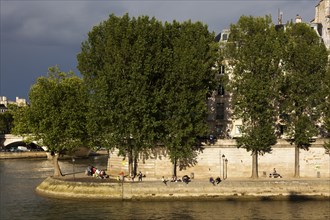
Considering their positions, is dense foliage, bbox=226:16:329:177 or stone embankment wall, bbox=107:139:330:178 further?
stone embankment wall, bbox=107:139:330:178

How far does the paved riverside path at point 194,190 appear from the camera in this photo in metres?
59.3

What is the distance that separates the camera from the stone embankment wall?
67250 mm

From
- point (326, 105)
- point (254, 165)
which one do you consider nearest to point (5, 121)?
point (254, 165)

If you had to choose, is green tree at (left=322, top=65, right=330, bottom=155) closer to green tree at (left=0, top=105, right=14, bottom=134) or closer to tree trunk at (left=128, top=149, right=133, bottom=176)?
tree trunk at (left=128, top=149, right=133, bottom=176)

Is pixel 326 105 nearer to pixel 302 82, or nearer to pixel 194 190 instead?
pixel 302 82

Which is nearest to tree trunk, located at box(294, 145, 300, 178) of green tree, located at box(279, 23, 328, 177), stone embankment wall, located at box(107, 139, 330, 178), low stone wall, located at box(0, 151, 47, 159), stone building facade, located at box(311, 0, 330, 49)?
stone embankment wall, located at box(107, 139, 330, 178)

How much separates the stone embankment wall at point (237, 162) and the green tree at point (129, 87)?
3663 mm

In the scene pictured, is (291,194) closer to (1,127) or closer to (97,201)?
(97,201)

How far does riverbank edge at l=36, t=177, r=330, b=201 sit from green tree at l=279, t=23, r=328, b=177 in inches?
280

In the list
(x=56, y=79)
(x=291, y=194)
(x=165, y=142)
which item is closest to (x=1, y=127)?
(x=56, y=79)

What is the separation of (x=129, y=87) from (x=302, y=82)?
2088 centimetres

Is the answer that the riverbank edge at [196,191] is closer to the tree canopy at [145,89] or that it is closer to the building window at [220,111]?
the tree canopy at [145,89]

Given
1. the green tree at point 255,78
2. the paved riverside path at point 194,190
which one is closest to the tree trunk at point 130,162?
the paved riverside path at point 194,190

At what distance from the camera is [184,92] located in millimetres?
62781
